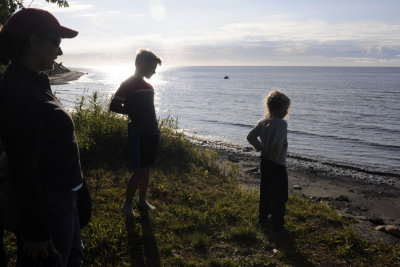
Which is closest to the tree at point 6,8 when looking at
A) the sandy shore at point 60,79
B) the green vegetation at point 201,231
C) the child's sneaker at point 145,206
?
the green vegetation at point 201,231

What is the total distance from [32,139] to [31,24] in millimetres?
689

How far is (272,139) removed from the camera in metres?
4.78

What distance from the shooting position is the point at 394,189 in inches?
465

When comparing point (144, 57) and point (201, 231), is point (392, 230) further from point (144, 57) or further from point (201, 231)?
point (144, 57)

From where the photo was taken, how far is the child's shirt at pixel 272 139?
15.6 feet

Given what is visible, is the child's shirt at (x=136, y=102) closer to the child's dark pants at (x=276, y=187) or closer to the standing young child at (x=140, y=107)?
the standing young child at (x=140, y=107)

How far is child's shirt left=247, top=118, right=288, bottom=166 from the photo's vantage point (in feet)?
15.6

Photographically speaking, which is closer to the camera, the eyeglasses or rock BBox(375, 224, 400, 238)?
the eyeglasses

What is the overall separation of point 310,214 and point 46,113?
514cm

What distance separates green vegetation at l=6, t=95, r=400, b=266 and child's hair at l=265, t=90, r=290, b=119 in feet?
5.90

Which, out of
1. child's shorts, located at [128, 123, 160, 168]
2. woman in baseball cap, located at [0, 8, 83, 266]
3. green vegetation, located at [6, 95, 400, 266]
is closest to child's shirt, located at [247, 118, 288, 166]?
green vegetation, located at [6, 95, 400, 266]

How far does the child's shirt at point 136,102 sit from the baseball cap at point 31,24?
2781 mm

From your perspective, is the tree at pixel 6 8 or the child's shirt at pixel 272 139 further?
the tree at pixel 6 8

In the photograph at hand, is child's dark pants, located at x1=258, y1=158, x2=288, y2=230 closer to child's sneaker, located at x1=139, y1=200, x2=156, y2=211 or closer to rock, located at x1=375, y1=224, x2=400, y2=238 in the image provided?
child's sneaker, located at x1=139, y1=200, x2=156, y2=211
